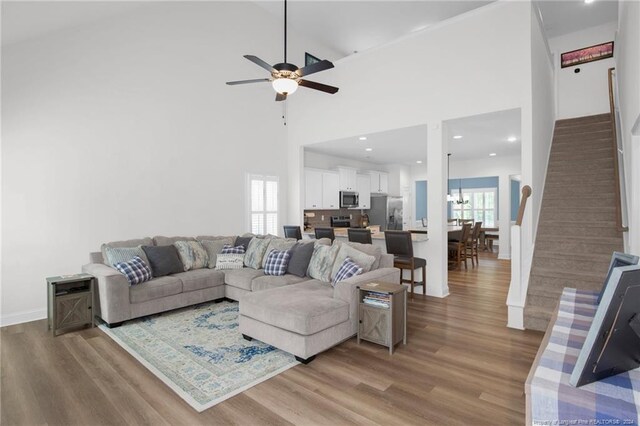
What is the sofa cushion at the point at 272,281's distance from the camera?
4047 millimetres

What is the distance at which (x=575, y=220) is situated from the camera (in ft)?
15.6

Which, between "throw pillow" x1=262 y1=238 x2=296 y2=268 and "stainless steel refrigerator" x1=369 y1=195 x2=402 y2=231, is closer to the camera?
"throw pillow" x1=262 y1=238 x2=296 y2=268

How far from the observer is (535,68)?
4559 millimetres

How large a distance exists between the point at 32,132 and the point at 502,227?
978 centimetres

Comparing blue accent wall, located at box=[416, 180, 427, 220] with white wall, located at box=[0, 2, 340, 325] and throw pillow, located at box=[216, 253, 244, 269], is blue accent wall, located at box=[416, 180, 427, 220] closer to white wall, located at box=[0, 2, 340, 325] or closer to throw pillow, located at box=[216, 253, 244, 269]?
white wall, located at box=[0, 2, 340, 325]

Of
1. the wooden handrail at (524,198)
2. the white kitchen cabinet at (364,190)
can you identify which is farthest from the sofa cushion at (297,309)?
the white kitchen cabinet at (364,190)

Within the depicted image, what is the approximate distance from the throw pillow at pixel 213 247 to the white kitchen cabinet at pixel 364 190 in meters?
4.61

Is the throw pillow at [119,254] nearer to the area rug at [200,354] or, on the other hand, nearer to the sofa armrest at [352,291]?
the area rug at [200,354]

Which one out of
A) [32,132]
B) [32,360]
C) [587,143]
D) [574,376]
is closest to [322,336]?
[574,376]

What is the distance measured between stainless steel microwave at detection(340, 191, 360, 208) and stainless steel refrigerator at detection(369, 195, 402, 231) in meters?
0.91

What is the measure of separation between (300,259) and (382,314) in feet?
5.02

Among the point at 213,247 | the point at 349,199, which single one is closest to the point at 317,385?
the point at 213,247

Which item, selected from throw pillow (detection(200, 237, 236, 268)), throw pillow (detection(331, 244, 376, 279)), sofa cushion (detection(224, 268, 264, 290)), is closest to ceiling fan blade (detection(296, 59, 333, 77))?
throw pillow (detection(331, 244, 376, 279))

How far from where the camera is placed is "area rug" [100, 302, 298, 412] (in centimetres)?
254
